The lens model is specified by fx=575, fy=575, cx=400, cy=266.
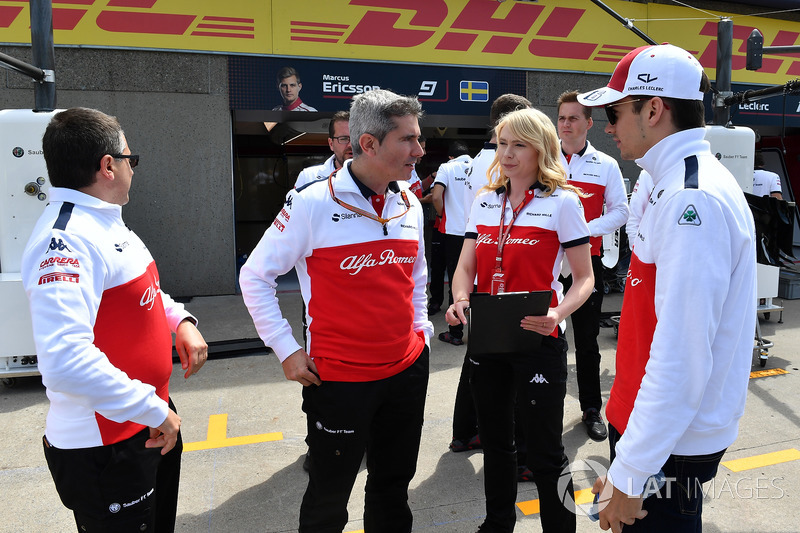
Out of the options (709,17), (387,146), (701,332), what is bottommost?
(701,332)

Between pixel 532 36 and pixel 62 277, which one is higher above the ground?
pixel 532 36

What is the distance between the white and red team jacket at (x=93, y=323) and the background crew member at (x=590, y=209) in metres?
2.84

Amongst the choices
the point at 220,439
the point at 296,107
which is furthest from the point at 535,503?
the point at 296,107

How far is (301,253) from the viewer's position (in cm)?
223

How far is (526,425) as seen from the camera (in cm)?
265

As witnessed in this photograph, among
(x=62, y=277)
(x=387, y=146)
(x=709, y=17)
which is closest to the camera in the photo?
(x=62, y=277)

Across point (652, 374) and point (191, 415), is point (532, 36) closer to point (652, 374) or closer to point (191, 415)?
point (191, 415)

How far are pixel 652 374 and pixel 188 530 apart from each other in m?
2.49

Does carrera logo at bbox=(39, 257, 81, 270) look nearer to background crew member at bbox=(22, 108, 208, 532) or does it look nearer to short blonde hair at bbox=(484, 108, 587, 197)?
background crew member at bbox=(22, 108, 208, 532)

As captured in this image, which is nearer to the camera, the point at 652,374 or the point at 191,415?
the point at 652,374

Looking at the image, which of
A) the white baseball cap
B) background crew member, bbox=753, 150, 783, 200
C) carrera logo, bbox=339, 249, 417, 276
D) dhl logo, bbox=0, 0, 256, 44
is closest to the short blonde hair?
carrera logo, bbox=339, 249, 417, 276

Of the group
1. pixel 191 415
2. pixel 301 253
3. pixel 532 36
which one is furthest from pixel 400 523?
pixel 532 36

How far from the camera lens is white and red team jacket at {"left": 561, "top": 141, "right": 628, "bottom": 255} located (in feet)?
13.3

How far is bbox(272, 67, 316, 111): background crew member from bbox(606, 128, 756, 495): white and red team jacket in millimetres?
7207
